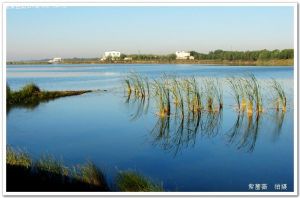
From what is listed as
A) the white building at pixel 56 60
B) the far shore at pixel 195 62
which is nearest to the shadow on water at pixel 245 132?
the far shore at pixel 195 62

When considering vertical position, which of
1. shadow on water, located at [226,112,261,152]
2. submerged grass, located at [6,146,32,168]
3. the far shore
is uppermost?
the far shore

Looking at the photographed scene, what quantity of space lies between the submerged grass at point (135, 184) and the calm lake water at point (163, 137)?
191 millimetres

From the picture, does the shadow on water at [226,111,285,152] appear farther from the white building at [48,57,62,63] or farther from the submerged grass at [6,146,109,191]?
the white building at [48,57,62,63]

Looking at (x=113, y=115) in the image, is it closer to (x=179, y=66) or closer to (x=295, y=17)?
(x=179, y=66)

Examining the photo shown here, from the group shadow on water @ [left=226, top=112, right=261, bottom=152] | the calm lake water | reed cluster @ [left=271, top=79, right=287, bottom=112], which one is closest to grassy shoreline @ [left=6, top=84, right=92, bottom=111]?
the calm lake water

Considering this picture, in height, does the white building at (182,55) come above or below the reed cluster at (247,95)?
above

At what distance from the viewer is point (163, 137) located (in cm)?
554

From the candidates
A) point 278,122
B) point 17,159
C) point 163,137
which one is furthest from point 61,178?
point 278,122

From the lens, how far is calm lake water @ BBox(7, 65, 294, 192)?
446 cm

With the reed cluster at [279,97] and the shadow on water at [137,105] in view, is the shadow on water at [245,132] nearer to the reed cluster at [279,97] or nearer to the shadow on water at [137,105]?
the reed cluster at [279,97]

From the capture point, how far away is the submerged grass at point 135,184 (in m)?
3.96

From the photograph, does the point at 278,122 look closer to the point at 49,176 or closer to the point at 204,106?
the point at 204,106

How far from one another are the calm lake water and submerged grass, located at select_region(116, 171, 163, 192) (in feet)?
0.63

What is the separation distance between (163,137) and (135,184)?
1.59m
